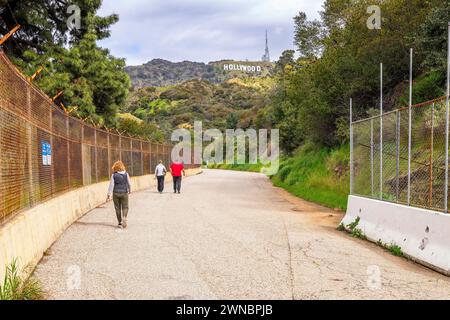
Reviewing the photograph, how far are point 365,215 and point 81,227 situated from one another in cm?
658

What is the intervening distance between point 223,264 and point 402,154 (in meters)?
7.59

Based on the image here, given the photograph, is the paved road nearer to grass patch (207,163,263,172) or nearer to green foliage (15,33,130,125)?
green foliage (15,33,130,125)

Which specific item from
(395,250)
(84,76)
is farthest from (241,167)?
(395,250)

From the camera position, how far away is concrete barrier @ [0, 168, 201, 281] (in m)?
7.33

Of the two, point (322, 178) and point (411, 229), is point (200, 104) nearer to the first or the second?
point (322, 178)

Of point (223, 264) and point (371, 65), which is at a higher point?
point (371, 65)

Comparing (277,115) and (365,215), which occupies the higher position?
(277,115)

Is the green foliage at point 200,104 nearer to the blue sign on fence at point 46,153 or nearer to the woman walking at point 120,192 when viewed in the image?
the woman walking at point 120,192

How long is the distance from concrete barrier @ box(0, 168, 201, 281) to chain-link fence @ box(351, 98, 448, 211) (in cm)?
674

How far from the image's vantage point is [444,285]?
7605 millimetres

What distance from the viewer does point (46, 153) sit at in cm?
1181

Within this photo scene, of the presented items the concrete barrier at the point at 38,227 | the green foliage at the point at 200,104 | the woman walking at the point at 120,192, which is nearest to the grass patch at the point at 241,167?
the green foliage at the point at 200,104
